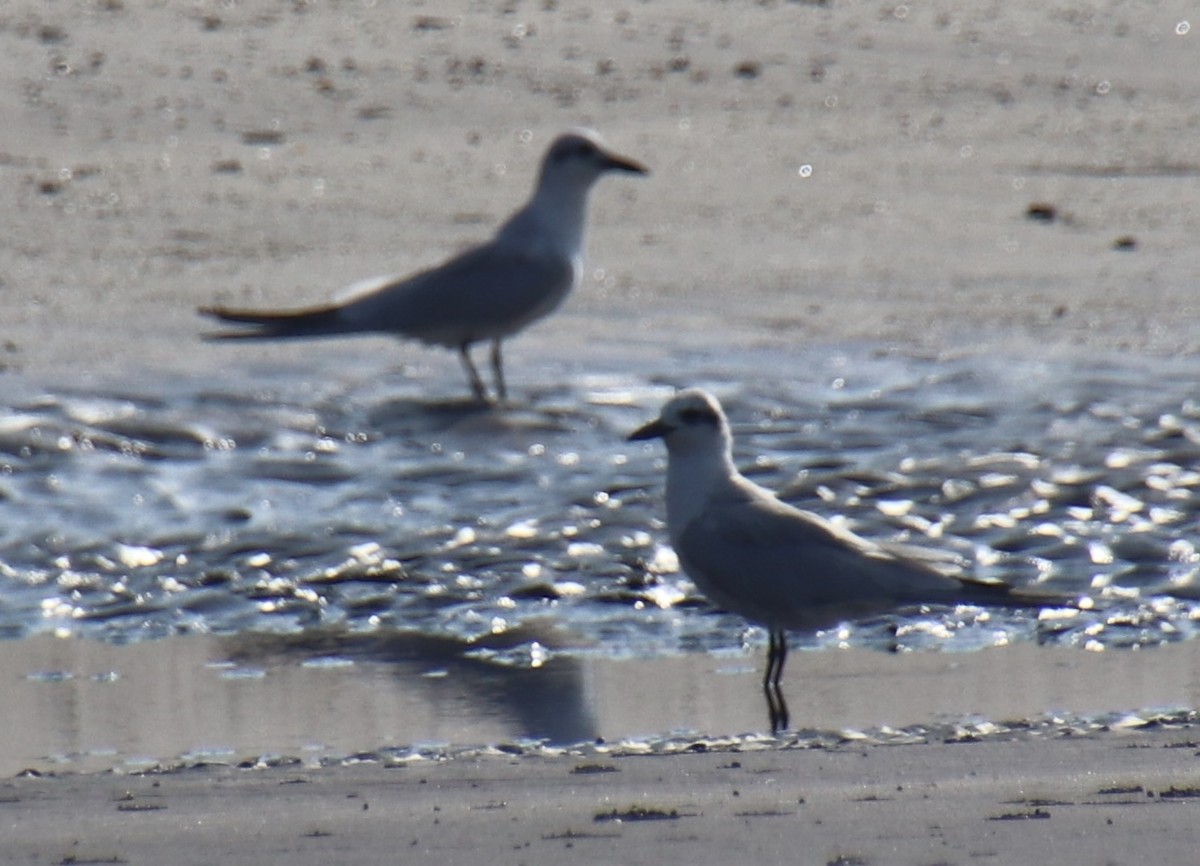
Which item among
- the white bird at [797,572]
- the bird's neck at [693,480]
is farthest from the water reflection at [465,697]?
the bird's neck at [693,480]

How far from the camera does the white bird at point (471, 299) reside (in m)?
7.82

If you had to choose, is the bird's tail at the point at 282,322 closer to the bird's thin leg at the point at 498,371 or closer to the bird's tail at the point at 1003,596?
the bird's thin leg at the point at 498,371

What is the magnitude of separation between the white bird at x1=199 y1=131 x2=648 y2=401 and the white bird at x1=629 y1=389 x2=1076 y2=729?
2.29 m

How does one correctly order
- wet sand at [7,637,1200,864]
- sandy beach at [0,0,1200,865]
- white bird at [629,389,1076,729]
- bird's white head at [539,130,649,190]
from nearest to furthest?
wet sand at [7,637,1200,864] < sandy beach at [0,0,1200,865] < white bird at [629,389,1076,729] < bird's white head at [539,130,649,190]

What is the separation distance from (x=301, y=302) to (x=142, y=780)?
448cm

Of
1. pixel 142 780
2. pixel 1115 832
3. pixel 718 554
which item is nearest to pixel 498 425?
pixel 718 554

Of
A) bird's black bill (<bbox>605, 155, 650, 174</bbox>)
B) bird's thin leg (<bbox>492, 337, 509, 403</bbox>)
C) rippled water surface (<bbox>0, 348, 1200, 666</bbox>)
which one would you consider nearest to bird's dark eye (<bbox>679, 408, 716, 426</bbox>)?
rippled water surface (<bbox>0, 348, 1200, 666</bbox>)

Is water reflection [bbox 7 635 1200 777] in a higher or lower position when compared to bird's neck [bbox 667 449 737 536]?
lower

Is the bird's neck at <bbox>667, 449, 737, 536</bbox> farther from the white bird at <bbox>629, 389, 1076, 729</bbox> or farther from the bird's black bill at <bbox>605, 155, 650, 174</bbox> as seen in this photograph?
the bird's black bill at <bbox>605, 155, 650, 174</bbox>

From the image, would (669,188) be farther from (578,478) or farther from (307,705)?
(307,705)

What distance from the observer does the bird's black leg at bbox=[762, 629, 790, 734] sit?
485 centimetres

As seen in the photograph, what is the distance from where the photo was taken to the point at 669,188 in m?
9.62

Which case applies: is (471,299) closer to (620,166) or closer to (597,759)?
(620,166)

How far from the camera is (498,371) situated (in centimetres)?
781
